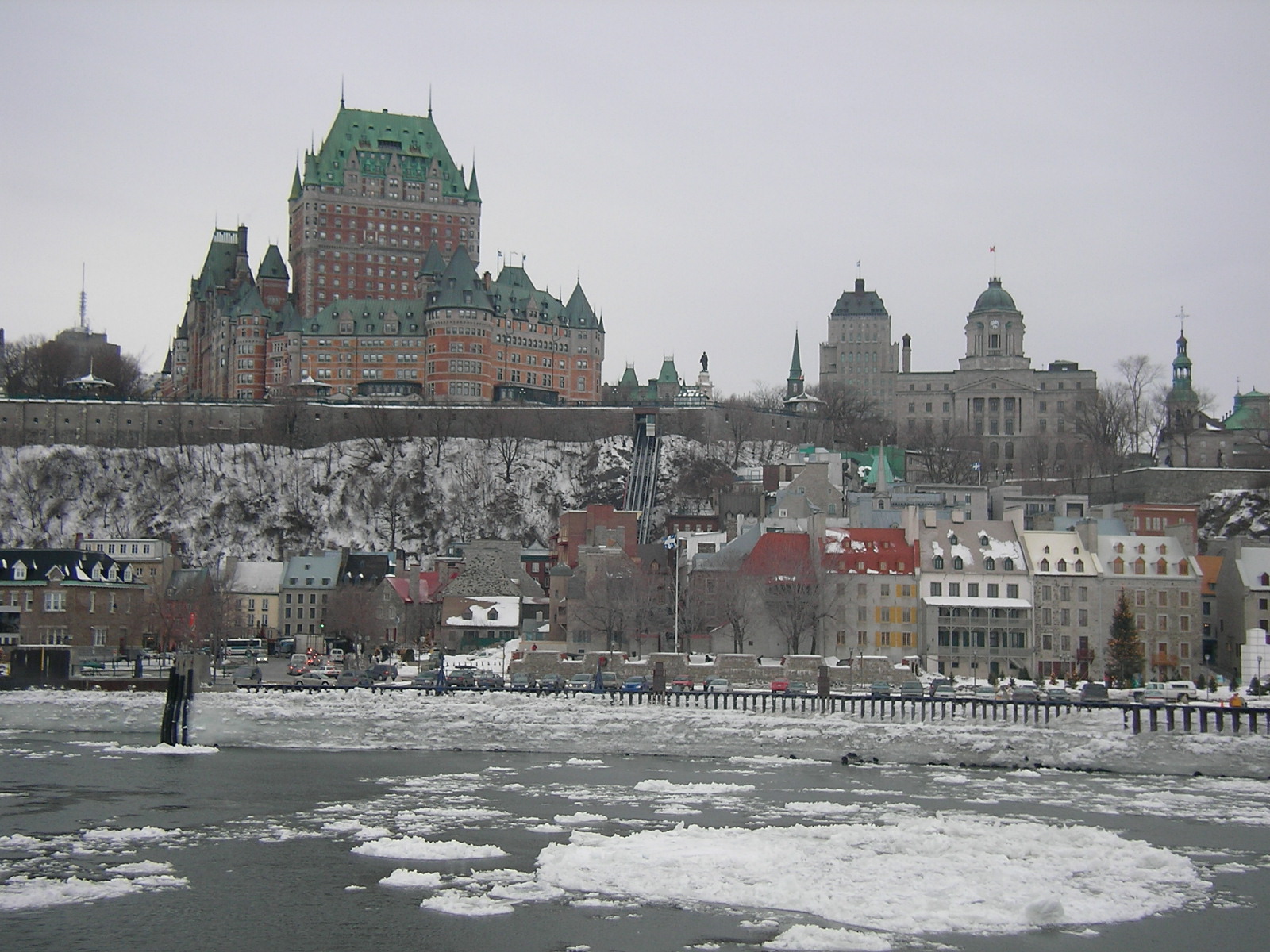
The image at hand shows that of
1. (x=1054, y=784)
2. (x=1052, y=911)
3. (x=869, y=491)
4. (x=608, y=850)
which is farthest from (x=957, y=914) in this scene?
(x=869, y=491)

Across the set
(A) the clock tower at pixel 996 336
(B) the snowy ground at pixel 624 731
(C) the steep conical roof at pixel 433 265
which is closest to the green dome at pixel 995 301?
(A) the clock tower at pixel 996 336

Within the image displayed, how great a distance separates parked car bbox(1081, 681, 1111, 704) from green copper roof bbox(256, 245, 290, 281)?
132m

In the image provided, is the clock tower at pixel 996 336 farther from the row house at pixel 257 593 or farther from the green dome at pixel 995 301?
the row house at pixel 257 593

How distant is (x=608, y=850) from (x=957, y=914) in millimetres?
9117

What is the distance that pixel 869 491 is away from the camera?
11056 cm

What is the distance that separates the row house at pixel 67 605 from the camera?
88750 millimetres

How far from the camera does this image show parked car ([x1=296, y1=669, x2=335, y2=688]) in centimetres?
7069

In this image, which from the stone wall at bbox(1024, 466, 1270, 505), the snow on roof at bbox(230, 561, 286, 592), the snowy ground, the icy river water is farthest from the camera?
the snow on roof at bbox(230, 561, 286, 592)

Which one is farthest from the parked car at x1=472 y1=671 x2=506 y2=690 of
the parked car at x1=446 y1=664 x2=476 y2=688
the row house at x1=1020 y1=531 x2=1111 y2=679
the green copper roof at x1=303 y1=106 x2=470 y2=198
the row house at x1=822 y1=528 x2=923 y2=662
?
the green copper roof at x1=303 y1=106 x2=470 y2=198

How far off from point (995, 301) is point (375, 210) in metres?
72.5

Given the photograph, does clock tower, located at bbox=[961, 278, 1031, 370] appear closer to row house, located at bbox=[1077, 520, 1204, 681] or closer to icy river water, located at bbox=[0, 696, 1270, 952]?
row house, located at bbox=[1077, 520, 1204, 681]

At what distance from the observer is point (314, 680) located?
2844 inches

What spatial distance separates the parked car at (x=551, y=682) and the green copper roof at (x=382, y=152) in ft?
381

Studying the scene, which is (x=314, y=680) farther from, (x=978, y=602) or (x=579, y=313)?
(x=579, y=313)
